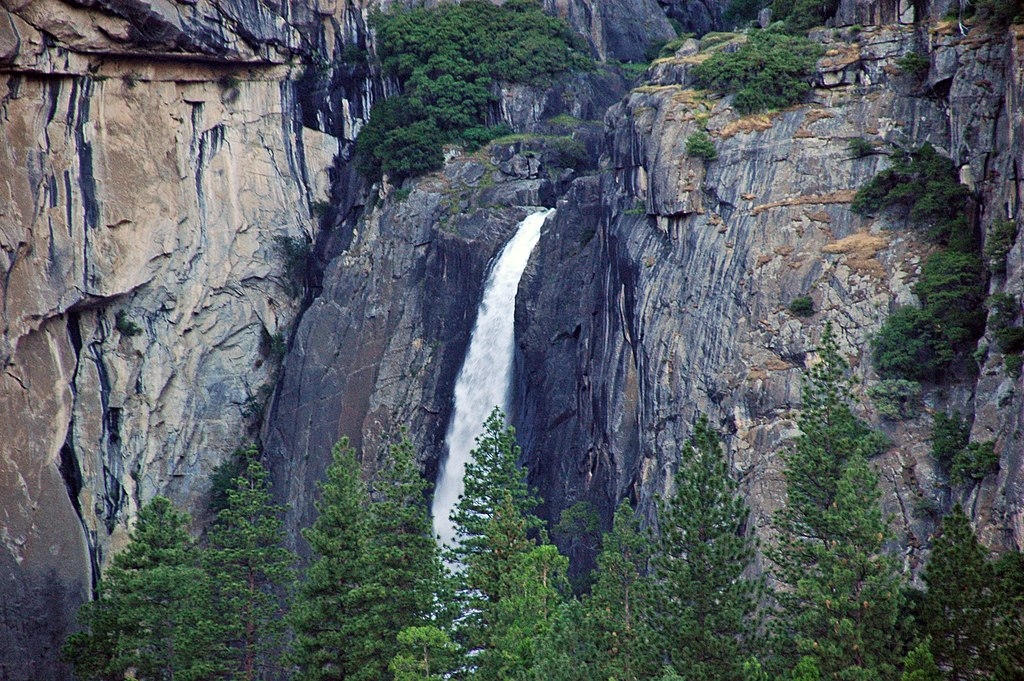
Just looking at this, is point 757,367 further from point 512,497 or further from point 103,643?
point 103,643

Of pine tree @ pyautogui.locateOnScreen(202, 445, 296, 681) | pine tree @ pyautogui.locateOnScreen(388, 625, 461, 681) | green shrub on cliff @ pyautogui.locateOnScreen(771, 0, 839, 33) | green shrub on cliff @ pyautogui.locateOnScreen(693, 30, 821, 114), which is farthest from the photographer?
green shrub on cliff @ pyautogui.locateOnScreen(771, 0, 839, 33)

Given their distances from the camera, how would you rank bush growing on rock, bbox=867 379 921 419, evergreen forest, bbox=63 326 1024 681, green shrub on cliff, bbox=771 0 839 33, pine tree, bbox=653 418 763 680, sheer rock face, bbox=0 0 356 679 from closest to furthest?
evergreen forest, bbox=63 326 1024 681 → pine tree, bbox=653 418 763 680 → bush growing on rock, bbox=867 379 921 419 → green shrub on cliff, bbox=771 0 839 33 → sheer rock face, bbox=0 0 356 679

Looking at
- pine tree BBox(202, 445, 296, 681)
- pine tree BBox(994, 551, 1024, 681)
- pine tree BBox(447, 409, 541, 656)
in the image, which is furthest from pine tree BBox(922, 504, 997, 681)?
pine tree BBox(202, 445, 296, 681)

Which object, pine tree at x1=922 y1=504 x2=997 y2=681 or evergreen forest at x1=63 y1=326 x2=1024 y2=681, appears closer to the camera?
pine tree at x1=922 y1=504 x2=997 y2=681

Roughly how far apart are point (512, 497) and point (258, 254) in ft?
92.6

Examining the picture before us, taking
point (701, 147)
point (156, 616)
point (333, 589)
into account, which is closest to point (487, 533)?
point (333, 589)

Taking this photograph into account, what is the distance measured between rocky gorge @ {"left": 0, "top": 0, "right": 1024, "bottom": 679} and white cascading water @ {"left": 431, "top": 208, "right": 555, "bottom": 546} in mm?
801

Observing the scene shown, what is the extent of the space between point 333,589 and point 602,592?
27.0ft

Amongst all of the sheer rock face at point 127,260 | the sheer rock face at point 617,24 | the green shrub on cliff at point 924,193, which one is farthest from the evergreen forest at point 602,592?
the sheer rock face at point 617,24

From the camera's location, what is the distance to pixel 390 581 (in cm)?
3366

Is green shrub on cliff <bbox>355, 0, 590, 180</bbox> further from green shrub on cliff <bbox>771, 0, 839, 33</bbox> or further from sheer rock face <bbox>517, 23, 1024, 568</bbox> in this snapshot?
green shrub on cliff <bbox>771, 0, 839, 33</bbox>

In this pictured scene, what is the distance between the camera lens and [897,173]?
128 feet

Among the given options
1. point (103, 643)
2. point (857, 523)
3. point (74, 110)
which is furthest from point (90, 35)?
point (857, 523)

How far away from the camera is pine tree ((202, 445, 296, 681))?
37.7m
